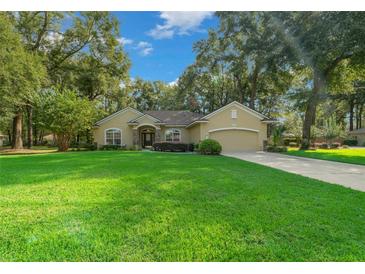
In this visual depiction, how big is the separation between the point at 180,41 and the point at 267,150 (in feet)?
46.2

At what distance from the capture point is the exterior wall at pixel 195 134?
21.7 meters

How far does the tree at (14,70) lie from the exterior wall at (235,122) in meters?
14.6

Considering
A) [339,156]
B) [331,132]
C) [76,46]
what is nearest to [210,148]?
[339,156]

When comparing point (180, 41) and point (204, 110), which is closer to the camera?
point (180, 41)

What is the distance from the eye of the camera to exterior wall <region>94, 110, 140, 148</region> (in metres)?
24.9

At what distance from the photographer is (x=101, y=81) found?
2830 centimetres

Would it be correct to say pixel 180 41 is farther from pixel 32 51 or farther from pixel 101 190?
pixel 32 51

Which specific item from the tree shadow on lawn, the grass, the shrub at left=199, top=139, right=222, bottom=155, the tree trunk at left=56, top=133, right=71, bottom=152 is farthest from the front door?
the grass

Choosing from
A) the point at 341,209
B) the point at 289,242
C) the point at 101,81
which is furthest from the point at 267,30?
Answer: the point at 289,242

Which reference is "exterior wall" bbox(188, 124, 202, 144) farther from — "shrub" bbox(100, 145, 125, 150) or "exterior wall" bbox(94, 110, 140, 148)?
"shrub" bbox(100, 145, 125, 150)

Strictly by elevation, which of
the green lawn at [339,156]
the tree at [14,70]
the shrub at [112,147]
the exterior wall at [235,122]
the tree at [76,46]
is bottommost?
the green lawn at [339,156]

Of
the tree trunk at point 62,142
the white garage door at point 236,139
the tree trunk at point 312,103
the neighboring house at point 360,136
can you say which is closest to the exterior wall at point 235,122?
the white garage door at point 236,139

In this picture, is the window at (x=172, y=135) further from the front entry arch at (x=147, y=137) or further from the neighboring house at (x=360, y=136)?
the neighboring house at (x=360, y=136)
